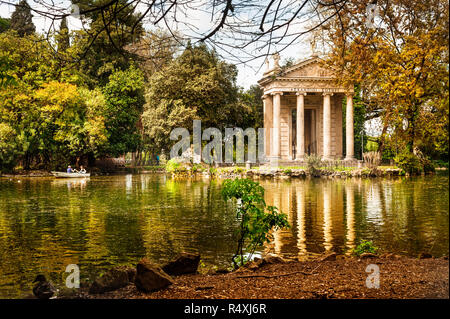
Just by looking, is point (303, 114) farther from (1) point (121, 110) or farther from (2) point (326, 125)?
(1) point (121, 110)

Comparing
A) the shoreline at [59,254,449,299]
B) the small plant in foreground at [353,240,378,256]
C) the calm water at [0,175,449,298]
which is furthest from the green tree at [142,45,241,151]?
the shoreline at [59,254,449,299]

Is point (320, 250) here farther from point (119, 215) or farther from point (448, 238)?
point (119, 215)

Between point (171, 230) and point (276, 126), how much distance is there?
3744 cm

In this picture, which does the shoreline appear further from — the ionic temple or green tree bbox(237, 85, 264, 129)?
green tree bbox(237, 85, 264, 129)

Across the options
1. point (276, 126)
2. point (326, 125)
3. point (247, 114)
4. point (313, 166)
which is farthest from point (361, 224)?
point (247, 114)

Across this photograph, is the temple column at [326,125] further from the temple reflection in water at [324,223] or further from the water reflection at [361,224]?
the water reflection at [361,224]

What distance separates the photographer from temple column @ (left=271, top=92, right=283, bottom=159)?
4738cm

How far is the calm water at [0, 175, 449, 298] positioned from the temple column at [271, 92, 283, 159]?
2914 centimetres

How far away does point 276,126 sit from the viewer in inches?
1886

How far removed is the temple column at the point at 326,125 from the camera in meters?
47.3

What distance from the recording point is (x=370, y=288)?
4867 millimetres

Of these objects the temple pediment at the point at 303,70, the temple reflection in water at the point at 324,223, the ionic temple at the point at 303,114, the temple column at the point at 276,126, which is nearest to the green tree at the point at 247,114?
the ionic temple at the point at 303,114

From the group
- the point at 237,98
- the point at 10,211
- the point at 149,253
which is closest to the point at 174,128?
the point at 237,98

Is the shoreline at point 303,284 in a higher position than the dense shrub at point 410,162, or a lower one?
lower
